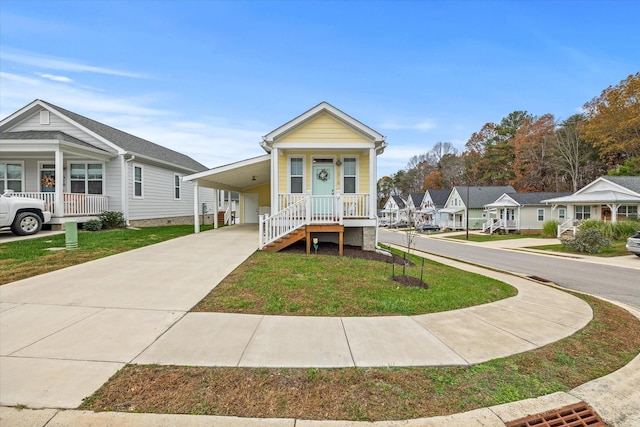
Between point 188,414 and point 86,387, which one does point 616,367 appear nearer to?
point 188,414

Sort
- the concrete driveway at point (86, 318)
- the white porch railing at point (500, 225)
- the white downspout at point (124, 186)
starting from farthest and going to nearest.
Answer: the white porch railing at point (500, 225)
the white downspout at point (124, 186)
the concrete driveway at point (86, 318)

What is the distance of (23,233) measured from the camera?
11133mm

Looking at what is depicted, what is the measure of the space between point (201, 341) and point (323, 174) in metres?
9.34

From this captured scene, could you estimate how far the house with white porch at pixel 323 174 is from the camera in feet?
33.9

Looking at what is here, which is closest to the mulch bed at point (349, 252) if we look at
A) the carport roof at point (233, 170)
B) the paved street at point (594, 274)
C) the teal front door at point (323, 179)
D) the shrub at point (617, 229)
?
the teal front door at point (323, 179)

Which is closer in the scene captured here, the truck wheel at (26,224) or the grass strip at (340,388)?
the grass strip at (340,388)

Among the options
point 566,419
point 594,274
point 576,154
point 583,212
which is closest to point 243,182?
point 594,274

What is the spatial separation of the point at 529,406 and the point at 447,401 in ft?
2.29

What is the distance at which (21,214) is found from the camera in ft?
36.0

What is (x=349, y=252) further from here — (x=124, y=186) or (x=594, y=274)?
(x=124, y=186)

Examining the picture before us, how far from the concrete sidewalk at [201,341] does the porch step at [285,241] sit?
12.4 ft

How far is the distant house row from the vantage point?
2344 cm

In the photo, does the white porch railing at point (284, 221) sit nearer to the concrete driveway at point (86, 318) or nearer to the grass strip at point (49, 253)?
the concrete driveway at point (86, 318)

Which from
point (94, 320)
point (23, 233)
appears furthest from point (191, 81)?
point (94, 320)
